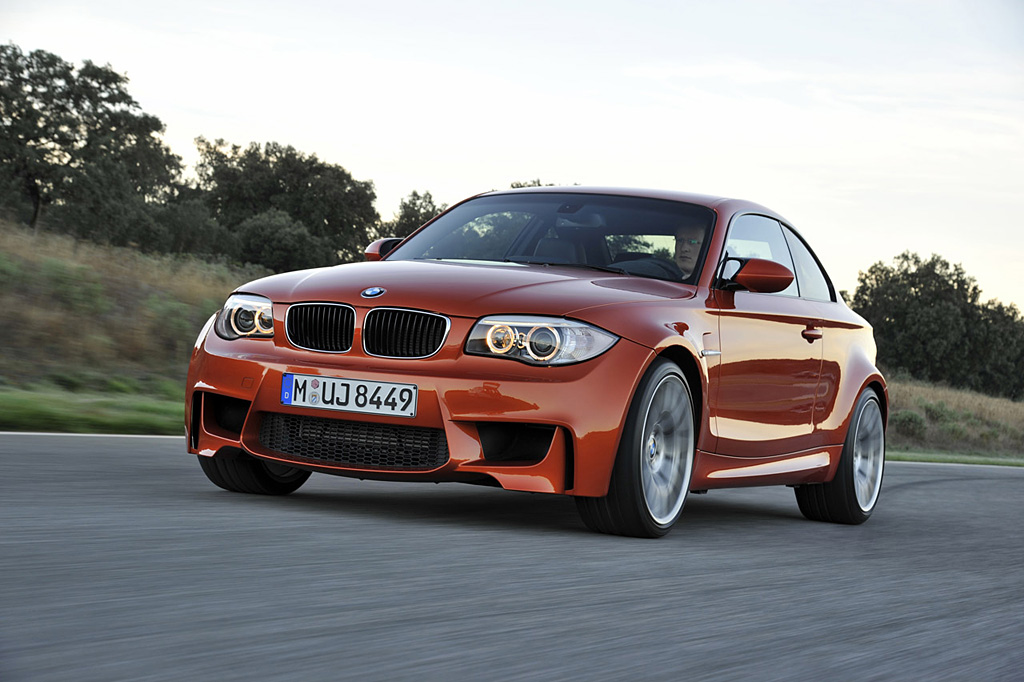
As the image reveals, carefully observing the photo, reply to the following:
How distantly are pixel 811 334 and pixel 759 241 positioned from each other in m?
0.58

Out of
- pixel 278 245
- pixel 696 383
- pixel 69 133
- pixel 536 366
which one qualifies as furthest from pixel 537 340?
pixel 278 245

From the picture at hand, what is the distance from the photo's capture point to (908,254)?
Result: 4370 inches

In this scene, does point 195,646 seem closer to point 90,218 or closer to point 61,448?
point 61,448

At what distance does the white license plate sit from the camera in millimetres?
5223

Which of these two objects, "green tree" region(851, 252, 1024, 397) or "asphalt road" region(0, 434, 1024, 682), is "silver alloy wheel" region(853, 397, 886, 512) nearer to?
"asphalt road" region(0, 434, 1024, 682)

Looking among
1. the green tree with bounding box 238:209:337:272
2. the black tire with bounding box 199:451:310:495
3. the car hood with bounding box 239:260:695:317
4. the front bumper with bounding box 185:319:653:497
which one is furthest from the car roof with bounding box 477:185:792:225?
the green tree with bounding box 238:209:337:272

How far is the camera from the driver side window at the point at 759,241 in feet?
22.5

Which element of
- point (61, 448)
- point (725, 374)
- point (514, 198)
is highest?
point (514, 198)

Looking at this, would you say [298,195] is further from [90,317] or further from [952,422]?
[90,317]

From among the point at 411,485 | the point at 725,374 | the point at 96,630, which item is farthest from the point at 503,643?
the point at 411,485

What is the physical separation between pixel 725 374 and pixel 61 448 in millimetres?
3906

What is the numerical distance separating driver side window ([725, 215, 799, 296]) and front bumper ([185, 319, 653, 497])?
1.67 metres

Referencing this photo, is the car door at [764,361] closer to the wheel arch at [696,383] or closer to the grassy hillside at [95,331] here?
the wheel arch at [696,383]

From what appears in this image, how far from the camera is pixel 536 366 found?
17.1 feet
